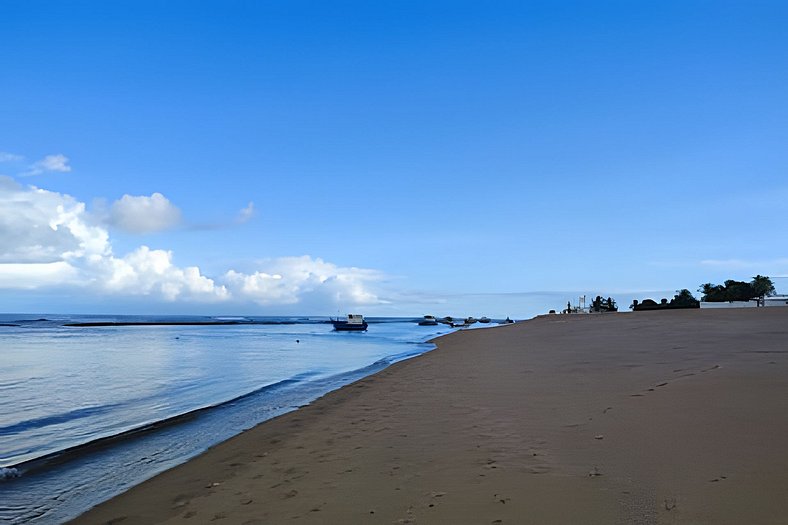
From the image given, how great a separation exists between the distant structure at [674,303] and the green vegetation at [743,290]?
1864mm

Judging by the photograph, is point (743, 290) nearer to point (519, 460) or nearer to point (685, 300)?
point (685, 300)

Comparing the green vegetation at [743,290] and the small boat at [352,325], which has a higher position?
the green vegetation at [743,290]

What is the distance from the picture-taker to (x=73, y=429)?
475 inches

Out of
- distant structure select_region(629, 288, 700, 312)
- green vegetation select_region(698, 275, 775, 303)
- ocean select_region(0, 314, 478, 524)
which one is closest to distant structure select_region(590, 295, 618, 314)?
distant structure select_region(629, 288, 700, 312)

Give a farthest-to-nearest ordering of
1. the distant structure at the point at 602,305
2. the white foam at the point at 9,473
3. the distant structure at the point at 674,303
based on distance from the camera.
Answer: the distant structure at the point at 602,305
the distant structure at the point at 674,303
the white foam at the point at 9,473

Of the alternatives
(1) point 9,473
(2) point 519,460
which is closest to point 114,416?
(1) point 9,473

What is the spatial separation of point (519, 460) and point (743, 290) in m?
56.7

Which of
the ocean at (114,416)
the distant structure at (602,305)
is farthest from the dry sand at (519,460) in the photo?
the distant structure at (602,305)

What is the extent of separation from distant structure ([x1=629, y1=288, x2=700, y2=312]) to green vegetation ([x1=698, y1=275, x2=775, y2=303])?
1.86 m

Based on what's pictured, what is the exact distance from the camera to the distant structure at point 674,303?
6005 cm

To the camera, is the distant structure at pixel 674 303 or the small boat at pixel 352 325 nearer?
the distant structure at pixel 674 303

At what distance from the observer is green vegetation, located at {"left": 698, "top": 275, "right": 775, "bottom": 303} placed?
5069 cm

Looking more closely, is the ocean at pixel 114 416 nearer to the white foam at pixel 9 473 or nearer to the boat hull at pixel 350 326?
the white foam at pixel 9 473

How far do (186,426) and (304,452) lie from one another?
518cm
